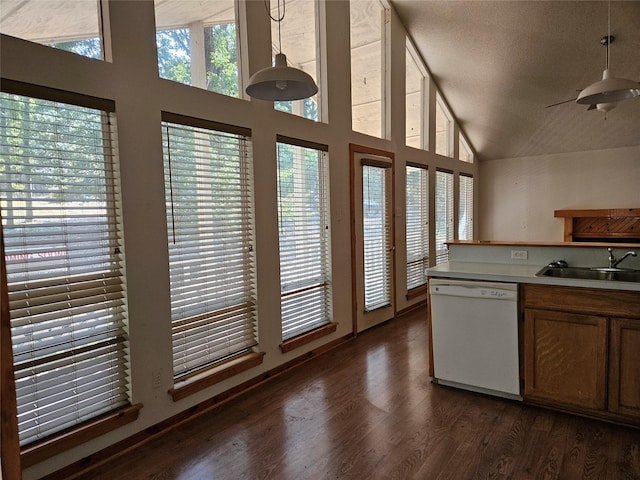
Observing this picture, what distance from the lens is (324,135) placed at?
12.1 feet

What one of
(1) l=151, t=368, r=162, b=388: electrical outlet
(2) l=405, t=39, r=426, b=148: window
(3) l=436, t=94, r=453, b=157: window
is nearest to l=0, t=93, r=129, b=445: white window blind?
(1) l=151, t=368, r=162, b=388: electrical outlet

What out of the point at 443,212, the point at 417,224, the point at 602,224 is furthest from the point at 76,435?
the point at 602,224

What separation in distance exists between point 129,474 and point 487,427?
2092mm

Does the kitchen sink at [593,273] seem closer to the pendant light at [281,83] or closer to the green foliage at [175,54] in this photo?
the pendant light at [281,83]

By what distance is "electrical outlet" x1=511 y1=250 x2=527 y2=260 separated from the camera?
3.06 m

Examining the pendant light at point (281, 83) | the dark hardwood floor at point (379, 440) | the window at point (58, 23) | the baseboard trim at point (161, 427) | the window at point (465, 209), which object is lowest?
the dark hardwood floor at point (379, 440)

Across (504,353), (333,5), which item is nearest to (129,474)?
(504,353)

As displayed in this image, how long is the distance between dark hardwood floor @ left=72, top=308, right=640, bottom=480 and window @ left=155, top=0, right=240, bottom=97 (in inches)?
90.2

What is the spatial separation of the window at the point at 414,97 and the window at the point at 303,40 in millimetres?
1806

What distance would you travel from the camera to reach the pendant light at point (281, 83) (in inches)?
72.6

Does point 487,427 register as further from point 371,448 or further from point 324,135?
point 324,135

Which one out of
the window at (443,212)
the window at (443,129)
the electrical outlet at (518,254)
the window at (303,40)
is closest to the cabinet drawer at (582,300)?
the electrical outlet at (518,254)

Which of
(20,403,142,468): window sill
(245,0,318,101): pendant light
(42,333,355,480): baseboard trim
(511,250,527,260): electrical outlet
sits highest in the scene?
(245,0,318,101): pendant light

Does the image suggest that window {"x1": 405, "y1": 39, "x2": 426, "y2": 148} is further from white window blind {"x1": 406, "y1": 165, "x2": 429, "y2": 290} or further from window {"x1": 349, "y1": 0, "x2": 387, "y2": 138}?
window {"x1": 349, "y1": 0, "x2": 387, "y2": 138}
